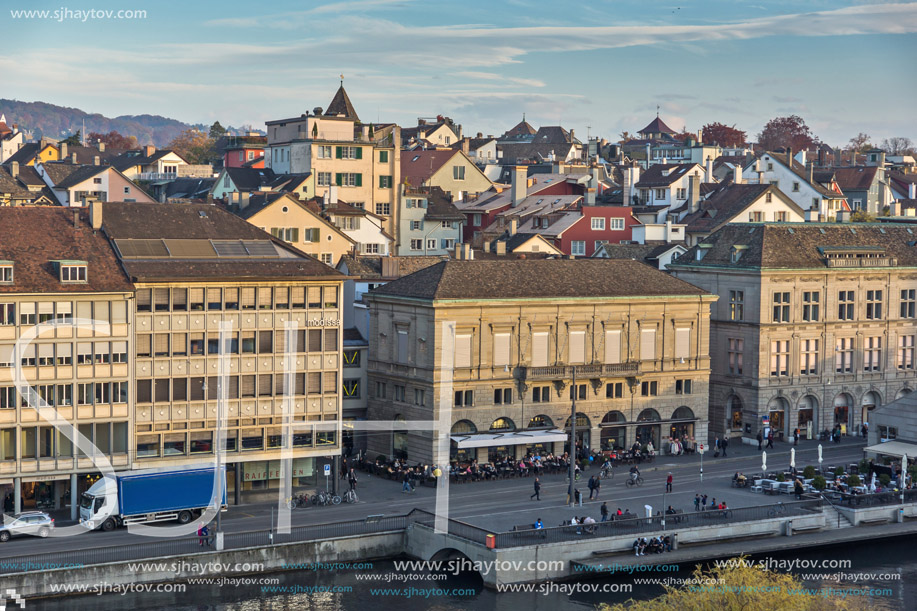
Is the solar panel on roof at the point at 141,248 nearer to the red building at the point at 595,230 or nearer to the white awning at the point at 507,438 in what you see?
the white awning at the point at 507,438

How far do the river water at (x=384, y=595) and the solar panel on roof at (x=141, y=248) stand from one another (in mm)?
20454

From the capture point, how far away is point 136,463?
78875 millimetres

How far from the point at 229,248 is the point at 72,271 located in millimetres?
10235

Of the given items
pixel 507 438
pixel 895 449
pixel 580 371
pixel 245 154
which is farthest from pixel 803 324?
pixel 245 154

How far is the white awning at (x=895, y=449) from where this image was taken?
93.7 meters

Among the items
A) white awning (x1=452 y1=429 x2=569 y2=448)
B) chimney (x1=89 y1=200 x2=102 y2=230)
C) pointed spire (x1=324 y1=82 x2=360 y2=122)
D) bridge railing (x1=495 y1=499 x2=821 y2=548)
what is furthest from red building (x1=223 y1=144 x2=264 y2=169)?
bridge railing (x1=495 y1=499 x2=821 y2=548)

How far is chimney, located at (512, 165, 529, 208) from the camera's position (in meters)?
154

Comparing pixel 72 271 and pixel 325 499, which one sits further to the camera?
pixel 325 499

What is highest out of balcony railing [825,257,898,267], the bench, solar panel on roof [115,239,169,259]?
solar panel on roof [115,239,169,259]

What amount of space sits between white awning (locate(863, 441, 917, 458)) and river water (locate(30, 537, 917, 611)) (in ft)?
59.9

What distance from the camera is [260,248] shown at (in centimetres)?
8569

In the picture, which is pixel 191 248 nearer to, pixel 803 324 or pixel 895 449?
pixel 895 449

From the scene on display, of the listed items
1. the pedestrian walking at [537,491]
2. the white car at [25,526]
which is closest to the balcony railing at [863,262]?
the pedestrian walking at [537,491]

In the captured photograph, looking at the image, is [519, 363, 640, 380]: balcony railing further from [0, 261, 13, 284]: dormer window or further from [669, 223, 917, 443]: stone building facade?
[0, 261, 13, 284]: dormer window
